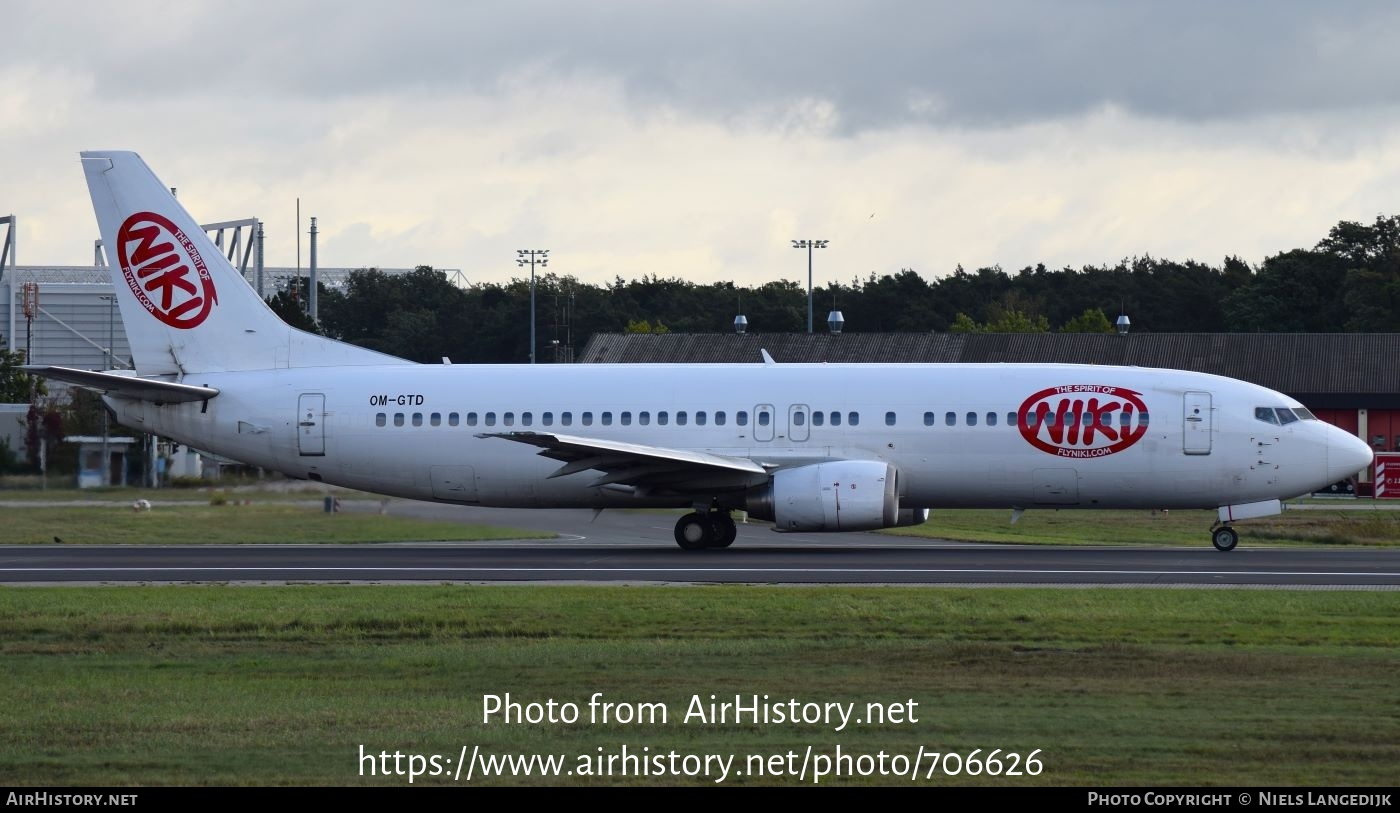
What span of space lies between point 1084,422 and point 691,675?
17.1m

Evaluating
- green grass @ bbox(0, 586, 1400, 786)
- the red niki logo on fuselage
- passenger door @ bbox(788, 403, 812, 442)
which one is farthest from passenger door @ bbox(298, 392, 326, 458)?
the red niki logo on fuselage

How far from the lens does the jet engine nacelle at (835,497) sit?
95.2ft

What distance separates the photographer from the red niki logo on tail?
1304 inches

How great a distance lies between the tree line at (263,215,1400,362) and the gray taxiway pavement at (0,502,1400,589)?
214ft

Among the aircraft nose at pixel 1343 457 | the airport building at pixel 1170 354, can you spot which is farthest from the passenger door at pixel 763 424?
the airport building at pixel 1170 354

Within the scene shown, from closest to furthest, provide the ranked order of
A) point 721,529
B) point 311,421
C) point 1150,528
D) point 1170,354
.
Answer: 1. point 721,529
2. point 311,421
3. point 1150,528
4. point 1170,354

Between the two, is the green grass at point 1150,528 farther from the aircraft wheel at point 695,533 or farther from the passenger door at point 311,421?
the passenger door at point 311,421

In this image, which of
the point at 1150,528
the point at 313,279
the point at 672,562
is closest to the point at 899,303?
the point at 313,279

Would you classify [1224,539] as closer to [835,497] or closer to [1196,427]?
[1196,427]

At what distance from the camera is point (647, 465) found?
30016 millimetres

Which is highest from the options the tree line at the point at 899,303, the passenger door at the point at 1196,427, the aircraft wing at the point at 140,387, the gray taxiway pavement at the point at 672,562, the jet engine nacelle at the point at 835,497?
the tree line at the point at 899,303

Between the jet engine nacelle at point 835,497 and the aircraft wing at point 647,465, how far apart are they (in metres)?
0.74

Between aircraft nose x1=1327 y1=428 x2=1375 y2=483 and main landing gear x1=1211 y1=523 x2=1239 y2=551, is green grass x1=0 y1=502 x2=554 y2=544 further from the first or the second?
aircraft nose x1=1327 y1=428 x2=1375 y2=483

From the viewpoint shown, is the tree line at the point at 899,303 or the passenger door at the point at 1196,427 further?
the tree line at the point at 899,303
